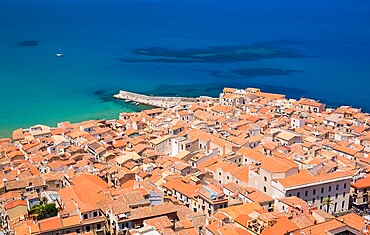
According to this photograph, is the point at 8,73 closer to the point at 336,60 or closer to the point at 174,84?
the point at 174,84

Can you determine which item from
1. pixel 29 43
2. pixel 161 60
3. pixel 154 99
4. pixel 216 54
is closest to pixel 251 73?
pixel 161 60

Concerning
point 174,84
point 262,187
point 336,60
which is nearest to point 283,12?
point 336,60

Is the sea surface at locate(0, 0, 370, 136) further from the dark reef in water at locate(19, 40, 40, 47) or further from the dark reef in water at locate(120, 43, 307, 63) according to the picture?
the dark reef in water at locate(120, 43, 307, 63)

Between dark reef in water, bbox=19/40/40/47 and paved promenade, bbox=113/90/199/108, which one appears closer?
paved promenade, bbox=113/90/199/108

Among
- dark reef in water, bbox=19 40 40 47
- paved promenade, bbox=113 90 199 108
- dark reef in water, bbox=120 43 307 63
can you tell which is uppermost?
dark reef in water, bbox=19 40 40 47

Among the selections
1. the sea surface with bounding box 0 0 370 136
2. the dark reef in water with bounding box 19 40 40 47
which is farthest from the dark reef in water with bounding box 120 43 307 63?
the dark reef in water with bounding box 19 40 40 47

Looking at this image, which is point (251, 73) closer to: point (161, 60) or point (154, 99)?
point (161, 60)
